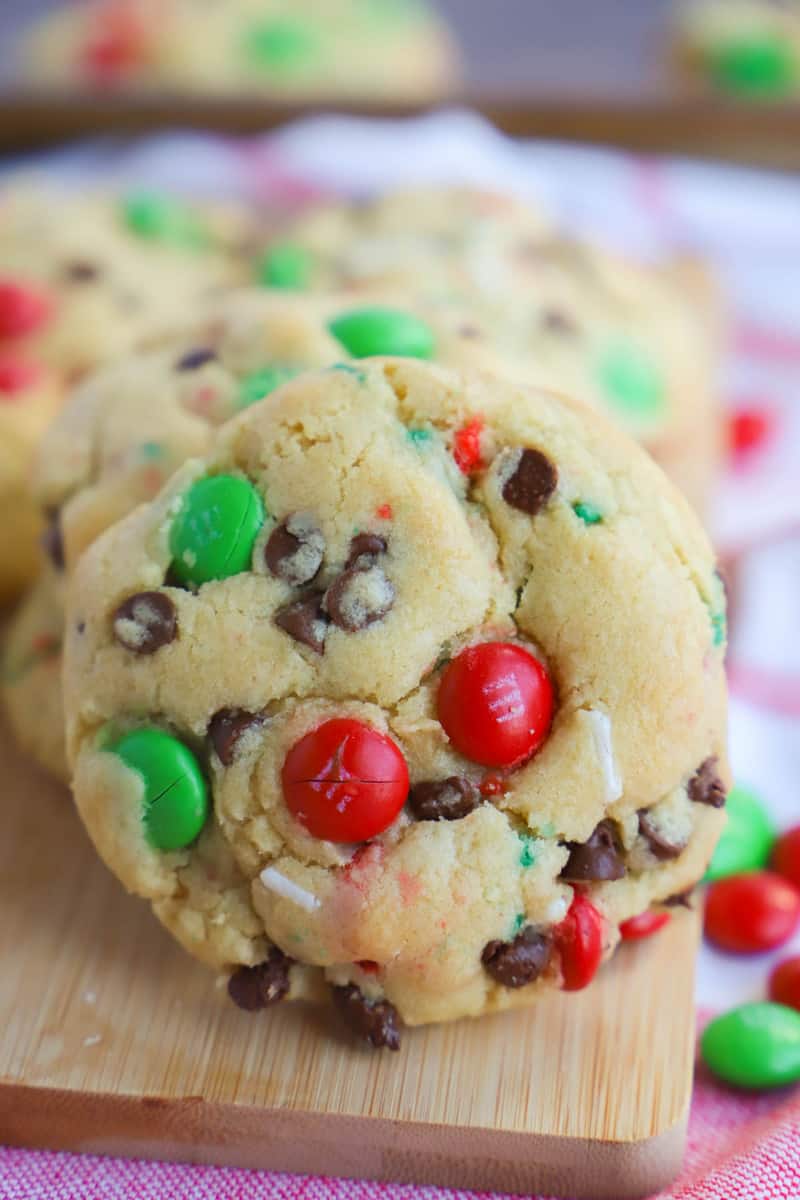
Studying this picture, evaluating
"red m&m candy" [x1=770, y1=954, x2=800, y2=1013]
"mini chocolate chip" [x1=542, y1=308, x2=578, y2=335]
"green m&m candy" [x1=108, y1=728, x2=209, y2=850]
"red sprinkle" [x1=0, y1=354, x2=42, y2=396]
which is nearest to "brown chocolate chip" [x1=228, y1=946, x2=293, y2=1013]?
"green m&m candy" [x1=108, y1=728, x2=209, y2=850]

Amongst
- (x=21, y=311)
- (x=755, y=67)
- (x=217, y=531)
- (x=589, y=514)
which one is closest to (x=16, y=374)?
(x=21, y=311)

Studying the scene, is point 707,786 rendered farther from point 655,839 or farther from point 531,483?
point 531,483

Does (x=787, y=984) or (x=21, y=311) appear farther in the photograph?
(x=21, y=311)

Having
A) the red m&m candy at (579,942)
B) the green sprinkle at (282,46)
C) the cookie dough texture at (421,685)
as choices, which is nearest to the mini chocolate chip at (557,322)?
the cookie dough texture at (421,685)

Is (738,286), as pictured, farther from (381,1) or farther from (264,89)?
(381,1)

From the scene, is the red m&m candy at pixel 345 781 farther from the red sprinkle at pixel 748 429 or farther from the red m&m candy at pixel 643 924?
the red sprinkle at pixel 748 429

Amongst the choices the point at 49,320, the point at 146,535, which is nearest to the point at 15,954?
the point at 146,535
